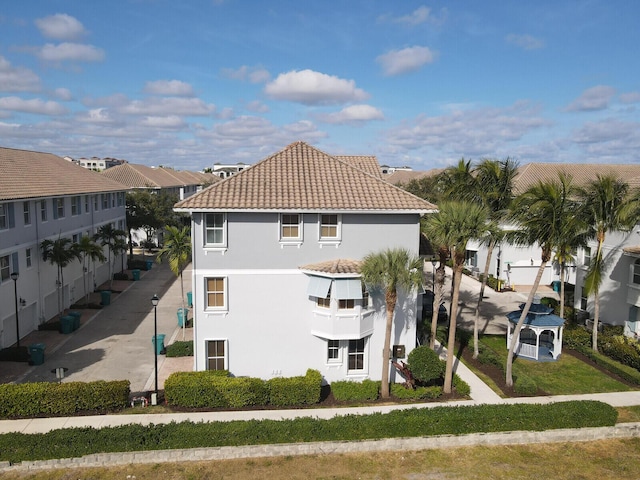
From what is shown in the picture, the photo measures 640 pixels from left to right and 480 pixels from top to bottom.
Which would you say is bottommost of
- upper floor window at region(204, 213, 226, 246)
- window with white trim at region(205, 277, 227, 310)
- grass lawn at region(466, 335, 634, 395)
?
grass lawn at region(466, 335, 634, 395)

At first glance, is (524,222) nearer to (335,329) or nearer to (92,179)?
(335,329)

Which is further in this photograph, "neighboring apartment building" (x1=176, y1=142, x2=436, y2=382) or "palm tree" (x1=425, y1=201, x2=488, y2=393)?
"neighboring apartment building" (x1=176, y1=142, x2=436, y2=382)

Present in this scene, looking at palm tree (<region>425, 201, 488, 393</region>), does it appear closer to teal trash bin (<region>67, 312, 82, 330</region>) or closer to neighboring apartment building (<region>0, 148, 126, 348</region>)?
neighboring apartment building (<region>0, 148, 126, 348</region>)

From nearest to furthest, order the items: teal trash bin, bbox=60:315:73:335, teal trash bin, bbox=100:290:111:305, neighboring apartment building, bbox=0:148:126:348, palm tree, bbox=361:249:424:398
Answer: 1. palm tree, bbox=361:249:424:398
2. neighboring apartment building, bbox=0:148:126:348
3. teal trash bin, bbox=60:315:73:335
4. teal trash bin, bbox=100:290:111:305

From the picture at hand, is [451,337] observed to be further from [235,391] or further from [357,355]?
[235,391]

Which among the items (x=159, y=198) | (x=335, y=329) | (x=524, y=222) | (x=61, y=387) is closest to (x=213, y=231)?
(x=335, y=329)

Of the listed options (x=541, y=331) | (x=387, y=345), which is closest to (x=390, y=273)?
(x=387, y=345)

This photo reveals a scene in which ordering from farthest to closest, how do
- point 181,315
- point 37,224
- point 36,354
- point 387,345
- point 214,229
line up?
point 181,315, point 37,224, point 36,354, point 214,229, point 387,345

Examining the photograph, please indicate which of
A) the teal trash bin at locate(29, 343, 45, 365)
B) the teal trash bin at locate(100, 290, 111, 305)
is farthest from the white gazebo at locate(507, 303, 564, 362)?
the teal trash bin at locate(100, 290, 111, 305)
